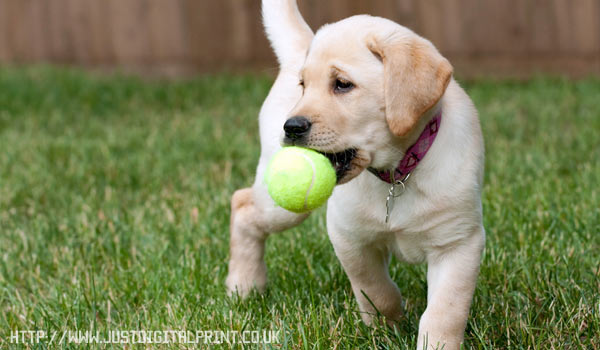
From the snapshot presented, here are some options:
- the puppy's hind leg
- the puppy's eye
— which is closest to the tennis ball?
the puppy's eye

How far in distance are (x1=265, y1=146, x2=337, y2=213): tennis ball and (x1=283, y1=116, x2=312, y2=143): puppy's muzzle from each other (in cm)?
4

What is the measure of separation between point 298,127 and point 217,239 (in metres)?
1.57

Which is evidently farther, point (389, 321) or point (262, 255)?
point (262, 255)

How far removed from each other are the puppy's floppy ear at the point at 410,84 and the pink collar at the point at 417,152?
18 cm

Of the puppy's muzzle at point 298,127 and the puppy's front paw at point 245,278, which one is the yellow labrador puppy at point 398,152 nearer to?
the puppy's muzzle at point 298,127

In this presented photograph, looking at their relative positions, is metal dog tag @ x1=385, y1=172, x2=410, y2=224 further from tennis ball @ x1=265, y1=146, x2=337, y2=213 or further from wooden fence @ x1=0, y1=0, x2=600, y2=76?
wooden fence @ x1=0, y1=0, x2=600, y2=76

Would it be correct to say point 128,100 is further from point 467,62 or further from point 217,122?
point 467,62

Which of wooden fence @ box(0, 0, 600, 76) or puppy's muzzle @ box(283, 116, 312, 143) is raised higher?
puppy's muzzle @ box(283, 116, 312, 143)

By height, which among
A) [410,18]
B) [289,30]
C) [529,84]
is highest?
[289,30]

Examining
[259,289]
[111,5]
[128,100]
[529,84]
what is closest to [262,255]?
[259,289]

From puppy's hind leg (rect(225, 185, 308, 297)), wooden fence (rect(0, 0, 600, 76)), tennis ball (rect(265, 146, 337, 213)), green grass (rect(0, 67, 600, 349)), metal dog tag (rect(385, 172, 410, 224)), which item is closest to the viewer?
tennis ball (rect(265, 146, 337, 213))

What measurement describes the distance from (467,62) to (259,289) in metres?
6.18

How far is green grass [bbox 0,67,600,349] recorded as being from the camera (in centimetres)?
280

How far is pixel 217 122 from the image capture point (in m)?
6.53
